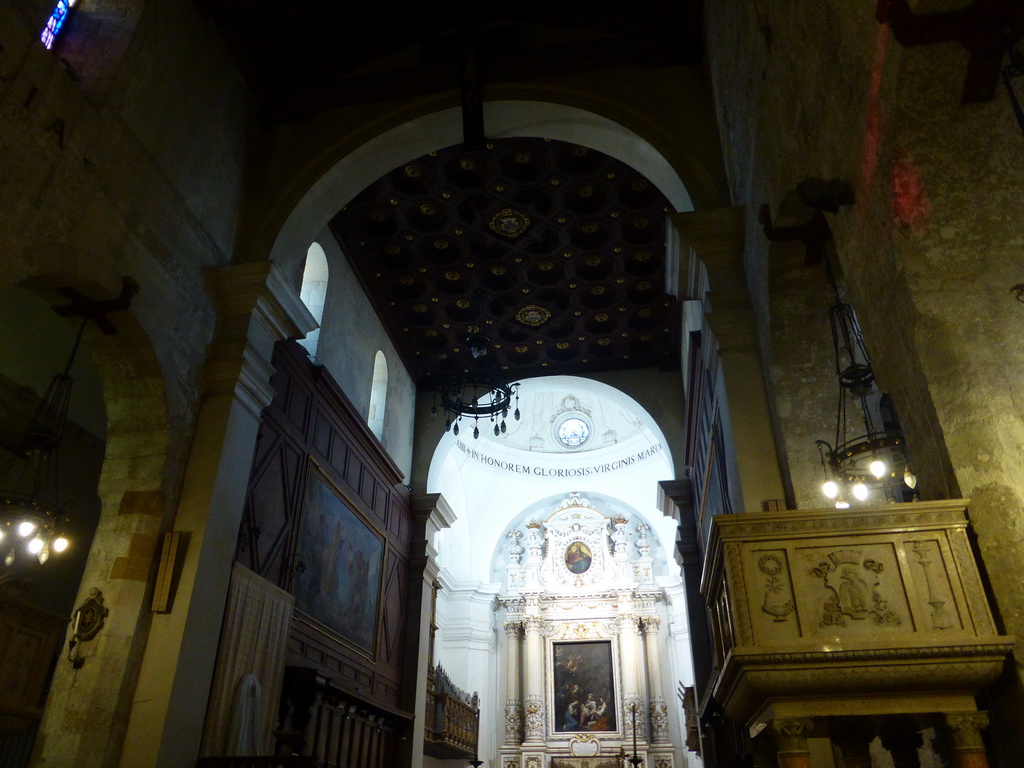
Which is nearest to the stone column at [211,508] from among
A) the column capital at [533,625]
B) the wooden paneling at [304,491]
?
the wooden paneling at [304,491]

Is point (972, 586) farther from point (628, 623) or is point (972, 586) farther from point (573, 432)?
point (573, 432)

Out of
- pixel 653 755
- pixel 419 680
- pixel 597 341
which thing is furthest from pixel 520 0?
pixel 653 755

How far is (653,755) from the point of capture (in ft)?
55.7

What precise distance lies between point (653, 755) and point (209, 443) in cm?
1410

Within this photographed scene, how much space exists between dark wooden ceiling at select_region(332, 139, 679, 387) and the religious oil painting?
28.0ft

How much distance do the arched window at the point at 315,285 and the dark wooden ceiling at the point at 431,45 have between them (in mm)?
1773

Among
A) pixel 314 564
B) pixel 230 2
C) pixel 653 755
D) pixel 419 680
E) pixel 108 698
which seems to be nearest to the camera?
pixel 108 698

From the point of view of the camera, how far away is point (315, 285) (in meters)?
9.79

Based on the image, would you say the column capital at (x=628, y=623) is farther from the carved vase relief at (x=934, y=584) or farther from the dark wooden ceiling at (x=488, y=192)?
the carved vase relief at (x=934, y=584)

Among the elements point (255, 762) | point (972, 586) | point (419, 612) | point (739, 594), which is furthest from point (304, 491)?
point (972, 586)

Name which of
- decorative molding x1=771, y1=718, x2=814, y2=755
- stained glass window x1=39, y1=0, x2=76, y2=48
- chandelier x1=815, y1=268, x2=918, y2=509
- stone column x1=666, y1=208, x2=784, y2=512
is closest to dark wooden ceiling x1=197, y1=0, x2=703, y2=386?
stained glass window x1=39, y1=0, x2=76, y2=48

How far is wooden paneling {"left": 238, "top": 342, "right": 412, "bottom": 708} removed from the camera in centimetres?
789

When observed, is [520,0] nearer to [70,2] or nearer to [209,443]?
[70,2]

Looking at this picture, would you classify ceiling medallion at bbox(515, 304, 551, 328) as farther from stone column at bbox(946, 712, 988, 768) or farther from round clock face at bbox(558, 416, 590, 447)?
stone column at bbox(946, 712, 988, 768)
